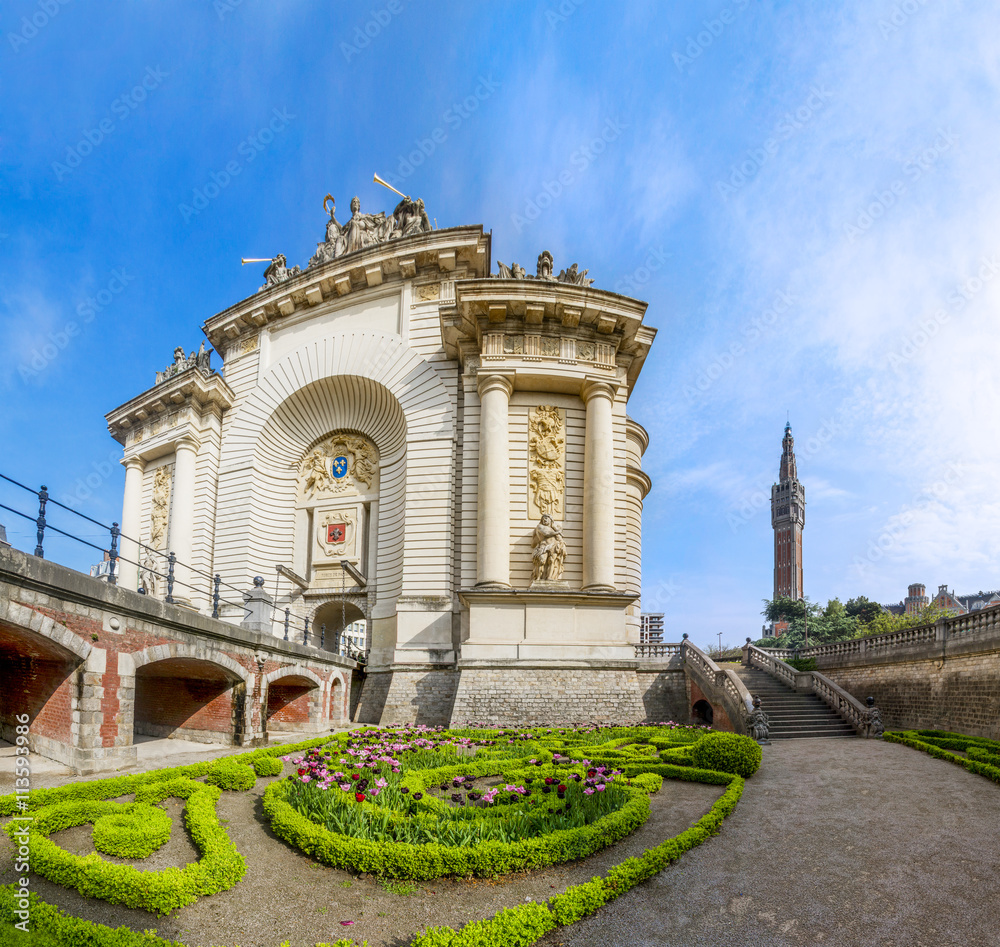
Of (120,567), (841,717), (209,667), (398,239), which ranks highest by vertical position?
(398,239)

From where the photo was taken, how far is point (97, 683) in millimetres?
11914

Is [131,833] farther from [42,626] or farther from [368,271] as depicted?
[368,271]

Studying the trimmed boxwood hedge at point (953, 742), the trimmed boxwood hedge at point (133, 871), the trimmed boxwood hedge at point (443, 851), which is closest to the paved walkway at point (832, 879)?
the trimmed boxwood hedge at point (953, 742)

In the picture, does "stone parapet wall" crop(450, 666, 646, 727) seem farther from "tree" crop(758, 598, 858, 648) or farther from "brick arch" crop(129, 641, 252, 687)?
"tree" crop(758, 598, 858, 648)

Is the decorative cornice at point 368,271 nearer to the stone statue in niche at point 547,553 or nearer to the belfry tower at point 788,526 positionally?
the stone statue in niche at point 547,553

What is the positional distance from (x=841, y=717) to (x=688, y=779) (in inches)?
457

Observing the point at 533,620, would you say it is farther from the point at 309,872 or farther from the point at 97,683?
the point at 309,872

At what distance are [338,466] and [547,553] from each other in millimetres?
13037

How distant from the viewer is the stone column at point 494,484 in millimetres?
23938

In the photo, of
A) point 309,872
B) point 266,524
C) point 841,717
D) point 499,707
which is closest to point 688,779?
point 309,872

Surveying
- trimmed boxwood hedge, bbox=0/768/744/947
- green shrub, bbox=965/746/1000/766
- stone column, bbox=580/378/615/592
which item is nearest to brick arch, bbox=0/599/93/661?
trimmed boxwood hedge, bbox=0/768/744/947

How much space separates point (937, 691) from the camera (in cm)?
2066

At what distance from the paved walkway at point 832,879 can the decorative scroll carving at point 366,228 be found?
2809cm

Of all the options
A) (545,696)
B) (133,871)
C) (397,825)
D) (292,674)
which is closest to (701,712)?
(545,696)
